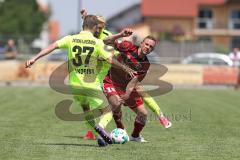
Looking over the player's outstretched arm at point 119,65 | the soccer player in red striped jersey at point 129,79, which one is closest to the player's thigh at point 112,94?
the soccer player in red striped jersey at point 129,79

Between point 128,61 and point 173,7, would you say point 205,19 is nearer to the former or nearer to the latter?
point 173,7

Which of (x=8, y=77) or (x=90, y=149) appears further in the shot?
(x=8, y=77)

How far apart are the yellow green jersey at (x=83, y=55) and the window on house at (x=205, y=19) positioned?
217 ft

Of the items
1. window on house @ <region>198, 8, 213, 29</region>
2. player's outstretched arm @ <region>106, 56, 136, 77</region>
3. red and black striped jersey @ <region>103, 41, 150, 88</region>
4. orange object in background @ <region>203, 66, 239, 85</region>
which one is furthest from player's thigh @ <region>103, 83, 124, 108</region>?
window on house @ <region>198, 8, 213, 29</region>

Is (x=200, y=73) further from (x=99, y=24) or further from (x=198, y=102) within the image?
Answer: (x=99, y=24)

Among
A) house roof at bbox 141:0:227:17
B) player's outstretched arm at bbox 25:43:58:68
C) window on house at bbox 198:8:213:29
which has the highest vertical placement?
player's outstretched arm at bbox 25:43:58:68

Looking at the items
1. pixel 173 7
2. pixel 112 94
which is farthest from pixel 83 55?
pixel 173 7

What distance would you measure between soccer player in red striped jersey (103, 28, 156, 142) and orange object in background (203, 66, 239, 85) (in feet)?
75.9

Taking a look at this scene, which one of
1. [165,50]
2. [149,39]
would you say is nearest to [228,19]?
[165,50]

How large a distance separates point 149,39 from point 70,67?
1361 millimetres

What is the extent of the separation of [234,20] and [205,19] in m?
3.00

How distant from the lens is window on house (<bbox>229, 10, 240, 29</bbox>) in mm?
76625

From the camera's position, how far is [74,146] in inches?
426

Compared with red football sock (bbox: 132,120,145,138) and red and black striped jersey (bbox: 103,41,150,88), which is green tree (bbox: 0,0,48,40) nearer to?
red football sock (bbox: 132,120,145,138)
